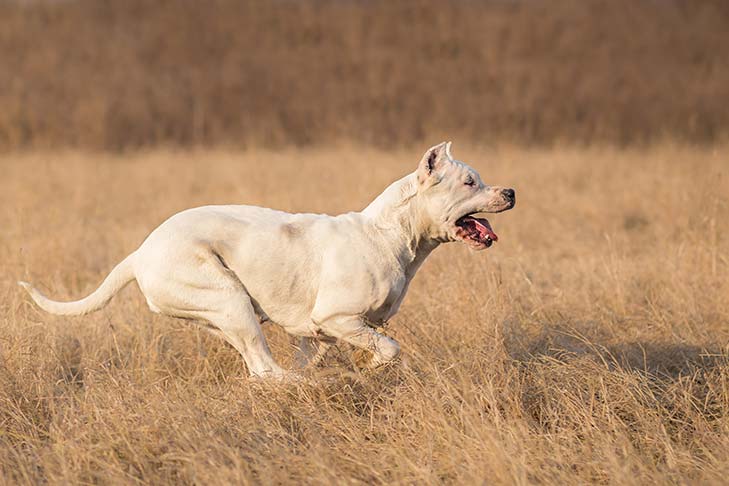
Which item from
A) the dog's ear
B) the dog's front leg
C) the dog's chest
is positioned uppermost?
the dog's ear

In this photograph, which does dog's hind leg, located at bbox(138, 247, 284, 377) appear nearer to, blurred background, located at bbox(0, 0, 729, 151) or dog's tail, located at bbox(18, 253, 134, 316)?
dog's tail, located at bbox(18, 253, 134, 316)

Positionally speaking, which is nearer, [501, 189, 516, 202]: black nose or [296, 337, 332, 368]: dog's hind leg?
[501, 189, 516, 202]: black nose

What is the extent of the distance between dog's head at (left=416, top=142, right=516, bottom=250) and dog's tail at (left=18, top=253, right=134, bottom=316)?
1654 mm

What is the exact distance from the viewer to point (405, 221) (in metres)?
4.91

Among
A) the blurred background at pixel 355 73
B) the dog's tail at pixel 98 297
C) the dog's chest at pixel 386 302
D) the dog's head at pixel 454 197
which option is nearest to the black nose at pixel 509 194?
the dog's head at pixel 454 197

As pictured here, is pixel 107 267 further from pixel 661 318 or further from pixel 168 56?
pixel 168 56

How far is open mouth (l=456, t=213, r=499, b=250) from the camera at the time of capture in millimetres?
4848

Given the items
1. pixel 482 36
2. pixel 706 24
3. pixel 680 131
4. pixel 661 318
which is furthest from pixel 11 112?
pixel 706 24

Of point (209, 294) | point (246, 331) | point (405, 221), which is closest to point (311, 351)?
point (246, 331)

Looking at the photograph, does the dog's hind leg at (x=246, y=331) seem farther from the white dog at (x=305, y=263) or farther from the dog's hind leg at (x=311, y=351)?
the dog's hind leg at (x=311, y=351)

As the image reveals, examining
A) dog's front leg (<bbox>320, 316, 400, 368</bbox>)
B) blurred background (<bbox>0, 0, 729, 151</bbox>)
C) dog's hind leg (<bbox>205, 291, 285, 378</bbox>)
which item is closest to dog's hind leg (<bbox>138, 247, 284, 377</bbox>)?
dog's hind leg (<bbox>205, 291, 285, 378</bbox>)

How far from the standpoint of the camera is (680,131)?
18.6m

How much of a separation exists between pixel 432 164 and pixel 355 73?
1670 cm

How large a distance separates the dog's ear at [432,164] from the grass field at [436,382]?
0.93 meters
